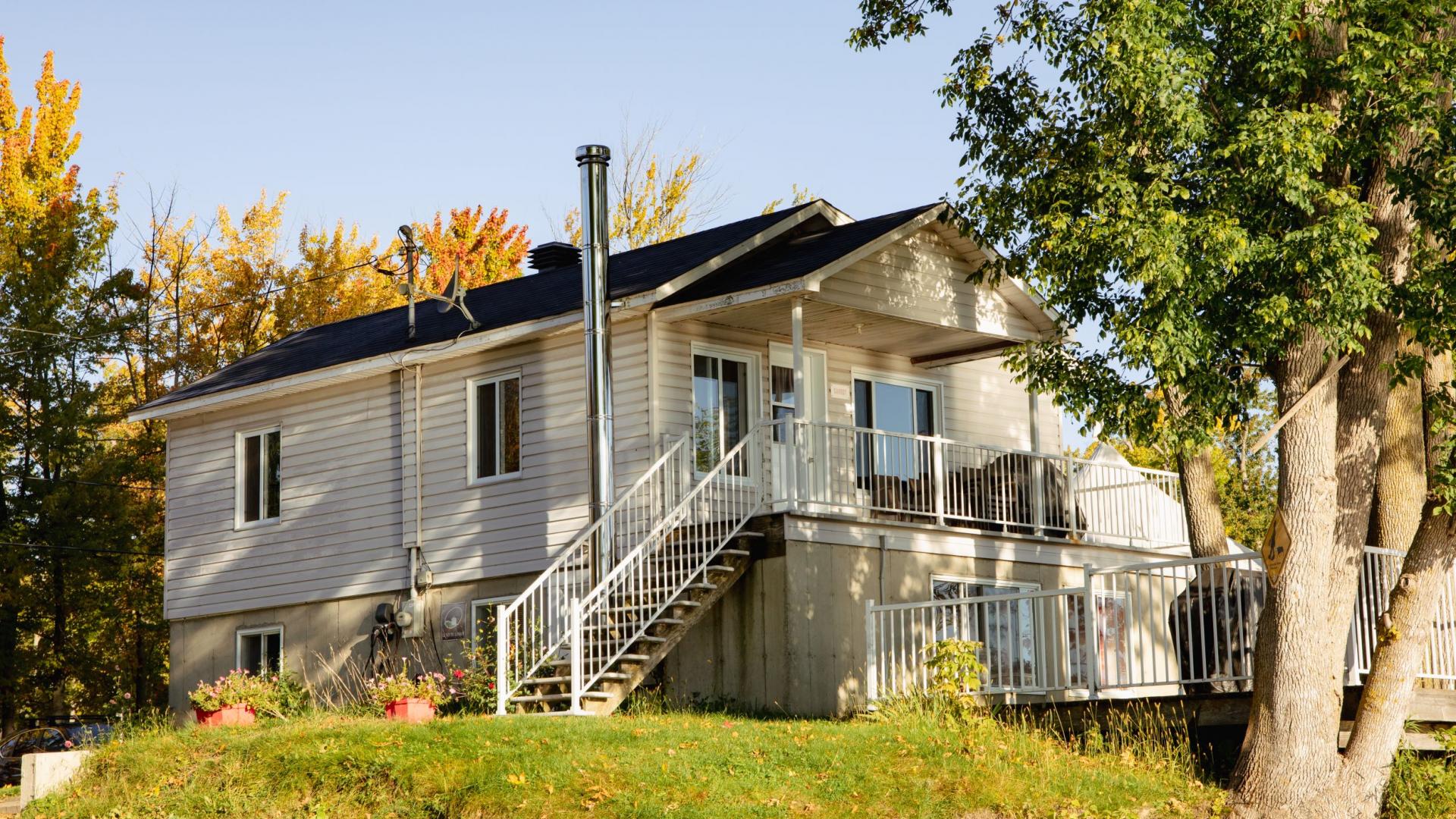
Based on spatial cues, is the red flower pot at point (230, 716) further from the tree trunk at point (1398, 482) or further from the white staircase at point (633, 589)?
the tree trunk at point (1398, 482)

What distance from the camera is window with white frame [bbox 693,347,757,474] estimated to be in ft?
63.6

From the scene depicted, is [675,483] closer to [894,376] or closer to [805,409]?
[805,409]

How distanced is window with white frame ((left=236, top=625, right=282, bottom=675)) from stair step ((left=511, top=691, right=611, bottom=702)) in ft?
23.9

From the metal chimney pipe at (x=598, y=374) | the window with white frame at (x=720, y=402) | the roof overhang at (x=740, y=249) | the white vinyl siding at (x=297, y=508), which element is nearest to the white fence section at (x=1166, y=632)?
the window with white frame at (x=720, y=402)

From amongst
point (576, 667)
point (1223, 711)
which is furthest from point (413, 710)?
point (1223, 711)

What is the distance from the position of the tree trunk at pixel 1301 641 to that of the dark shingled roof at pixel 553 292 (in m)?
6.24

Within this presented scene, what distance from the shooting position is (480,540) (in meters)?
20.4

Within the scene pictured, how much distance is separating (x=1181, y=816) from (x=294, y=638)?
1348cm

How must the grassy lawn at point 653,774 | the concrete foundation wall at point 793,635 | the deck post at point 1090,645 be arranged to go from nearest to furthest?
1. the grassy lawn at point 653,774
2. the deck post at point 1090,645
3. the concrete foundation wall at point 793,635

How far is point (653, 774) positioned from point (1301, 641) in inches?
208

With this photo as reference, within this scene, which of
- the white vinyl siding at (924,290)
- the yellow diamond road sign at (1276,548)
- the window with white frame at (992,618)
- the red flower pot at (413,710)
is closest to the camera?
the yellow diamond road sign at (1276,548)

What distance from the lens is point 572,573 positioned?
19.0 metres

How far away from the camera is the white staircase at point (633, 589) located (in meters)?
16.4

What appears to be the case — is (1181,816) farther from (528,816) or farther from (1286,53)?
(1286,53)
